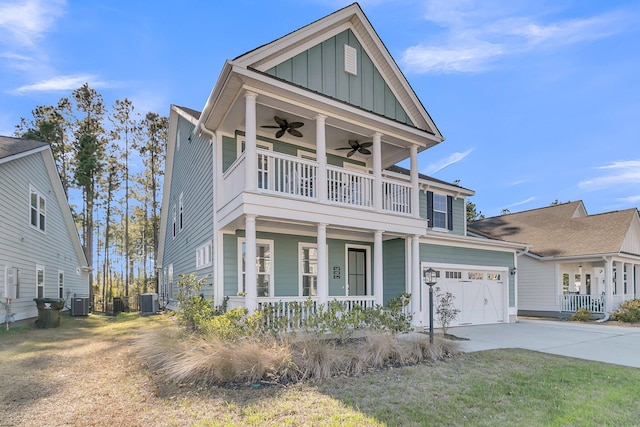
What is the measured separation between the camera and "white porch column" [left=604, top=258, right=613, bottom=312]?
56.5ft

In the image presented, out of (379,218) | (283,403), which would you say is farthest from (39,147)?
(283,403)

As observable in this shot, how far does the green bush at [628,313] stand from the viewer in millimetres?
16219

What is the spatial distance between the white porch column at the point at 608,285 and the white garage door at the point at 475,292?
6.35 m

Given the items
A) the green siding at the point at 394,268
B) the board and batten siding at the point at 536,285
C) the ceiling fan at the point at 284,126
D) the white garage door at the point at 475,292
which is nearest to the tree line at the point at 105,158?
the ceiling fan at the point at 284,126

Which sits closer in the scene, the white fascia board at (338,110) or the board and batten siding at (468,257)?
the white fascia board at (338,110)

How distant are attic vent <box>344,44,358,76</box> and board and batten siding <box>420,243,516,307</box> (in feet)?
20.6

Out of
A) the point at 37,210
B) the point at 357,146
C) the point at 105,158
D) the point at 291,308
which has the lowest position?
the point at 291,308

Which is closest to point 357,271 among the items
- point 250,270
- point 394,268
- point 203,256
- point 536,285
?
point 394,268

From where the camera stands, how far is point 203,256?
A: 11445 mm

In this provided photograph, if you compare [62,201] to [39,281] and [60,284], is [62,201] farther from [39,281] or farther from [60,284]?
[39,281]

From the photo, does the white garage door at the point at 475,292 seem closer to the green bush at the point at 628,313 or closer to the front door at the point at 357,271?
the front door at the point at 357,271

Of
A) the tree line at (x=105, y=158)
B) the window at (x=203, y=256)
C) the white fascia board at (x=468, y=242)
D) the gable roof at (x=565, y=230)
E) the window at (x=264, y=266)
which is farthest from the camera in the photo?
the tree line at (x=105, y=158)

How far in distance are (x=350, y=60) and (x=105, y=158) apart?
24684 mm

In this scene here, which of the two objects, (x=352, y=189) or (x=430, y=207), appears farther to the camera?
(x=430, y=207)
